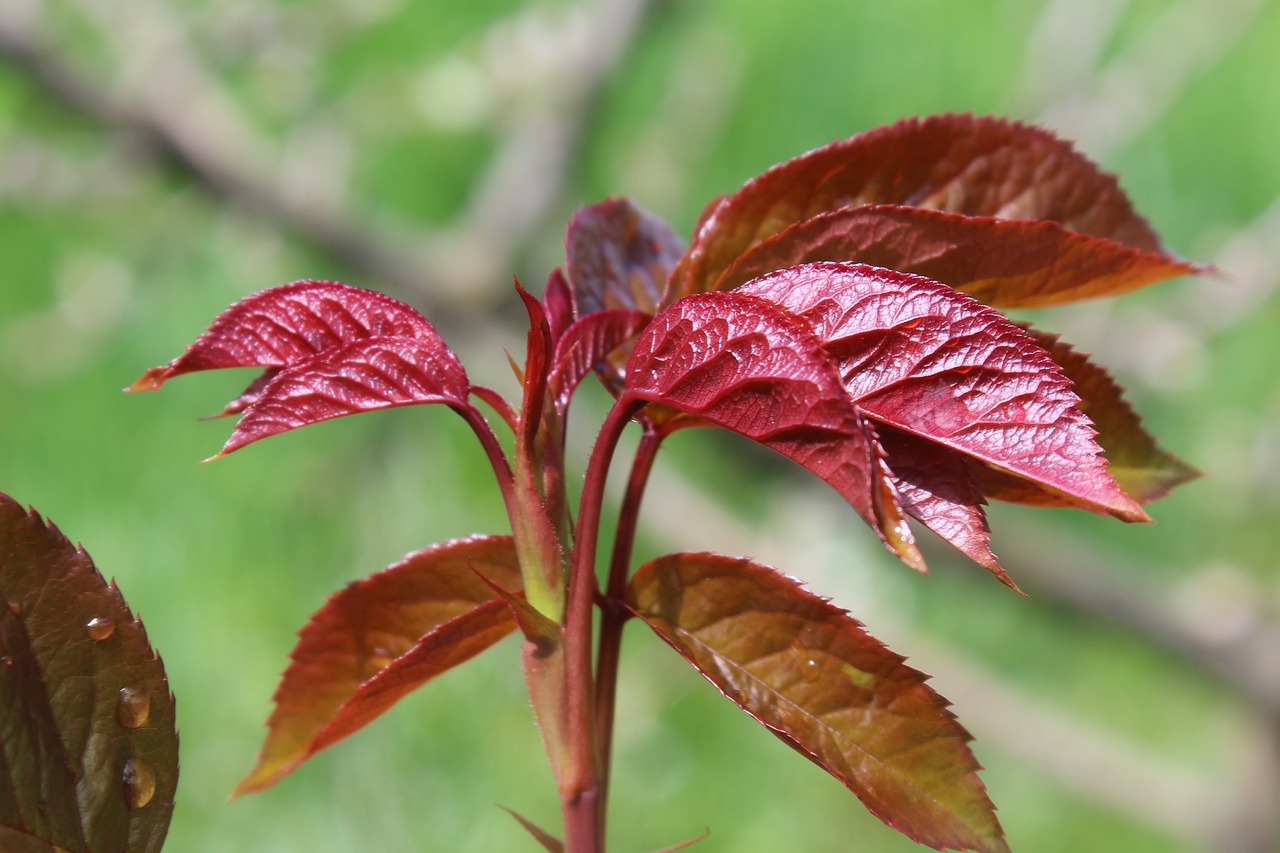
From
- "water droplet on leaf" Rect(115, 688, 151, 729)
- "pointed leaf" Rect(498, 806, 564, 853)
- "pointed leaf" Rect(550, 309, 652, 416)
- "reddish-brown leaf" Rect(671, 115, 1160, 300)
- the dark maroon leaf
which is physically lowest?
"pointed leaf" Rect(498, 806, 564, 853)

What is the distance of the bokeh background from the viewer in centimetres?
179

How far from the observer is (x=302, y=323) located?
34cm

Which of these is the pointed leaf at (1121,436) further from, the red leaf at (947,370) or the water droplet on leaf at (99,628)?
the water droplet on leaf at (99,628)

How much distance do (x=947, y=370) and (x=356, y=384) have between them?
0.47ft

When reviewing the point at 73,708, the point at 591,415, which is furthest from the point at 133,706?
the point at 591,415

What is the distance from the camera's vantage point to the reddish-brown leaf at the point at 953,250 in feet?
1.11

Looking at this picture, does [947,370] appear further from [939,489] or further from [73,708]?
[73,708]

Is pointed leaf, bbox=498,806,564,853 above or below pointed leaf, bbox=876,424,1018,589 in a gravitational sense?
below

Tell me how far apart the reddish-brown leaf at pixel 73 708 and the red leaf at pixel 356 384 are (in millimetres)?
60

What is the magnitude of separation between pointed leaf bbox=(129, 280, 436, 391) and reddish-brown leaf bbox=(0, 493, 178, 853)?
52 mm

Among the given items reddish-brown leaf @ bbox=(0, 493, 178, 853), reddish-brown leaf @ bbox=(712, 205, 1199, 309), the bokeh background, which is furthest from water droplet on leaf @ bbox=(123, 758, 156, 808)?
the bokeh background

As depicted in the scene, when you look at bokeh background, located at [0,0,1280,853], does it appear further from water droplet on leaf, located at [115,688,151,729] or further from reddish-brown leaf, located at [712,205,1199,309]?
water droplet on leaf, located at [115,688,151,729]

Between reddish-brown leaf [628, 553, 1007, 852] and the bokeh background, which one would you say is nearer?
reddish-brown leaf [628, 553, 1007, 852]

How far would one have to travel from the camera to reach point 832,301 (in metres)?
0.30
